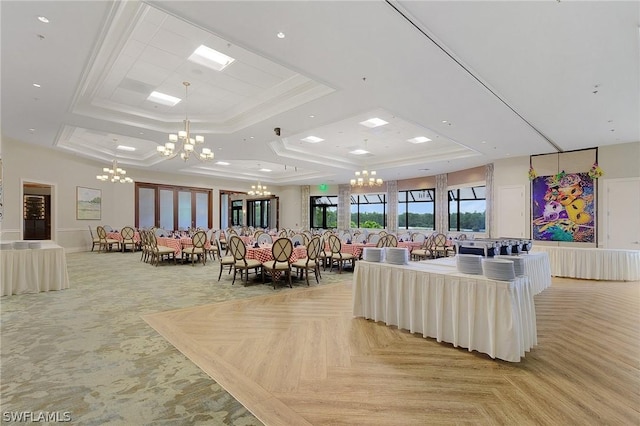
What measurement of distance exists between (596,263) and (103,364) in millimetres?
9338

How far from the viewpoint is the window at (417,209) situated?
45.8 ft

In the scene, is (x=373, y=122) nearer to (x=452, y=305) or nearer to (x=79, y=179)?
(x=452, y=305)

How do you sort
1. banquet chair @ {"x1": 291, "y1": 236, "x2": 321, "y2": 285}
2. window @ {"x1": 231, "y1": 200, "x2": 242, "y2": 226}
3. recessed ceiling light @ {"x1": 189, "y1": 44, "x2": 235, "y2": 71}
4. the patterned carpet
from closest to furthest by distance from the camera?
the patterned carpet < recessed ceiling light @ {"x1": 189, "y1": 44, "x2": 235, "y2": 71} < banquet chair @ {"x1": 291, "y1": 236, "x2": 321, "y2": 285} < window @ {"x1": 231, "y1": 200, "x2": 242, "y2": 226}

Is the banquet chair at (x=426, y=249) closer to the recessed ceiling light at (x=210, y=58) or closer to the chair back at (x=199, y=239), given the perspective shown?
the chair back at (x=199, y=239)

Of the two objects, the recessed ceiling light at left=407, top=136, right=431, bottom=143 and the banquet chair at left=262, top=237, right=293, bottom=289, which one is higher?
the recessed ceiling light at left=407, top=136, right=431, bottom=143

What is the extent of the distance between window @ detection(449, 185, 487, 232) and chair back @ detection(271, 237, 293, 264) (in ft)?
29.4

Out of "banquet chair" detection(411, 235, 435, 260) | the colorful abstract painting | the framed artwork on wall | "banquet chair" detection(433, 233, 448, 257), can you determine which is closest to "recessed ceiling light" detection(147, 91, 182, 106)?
"banquet chair" detection(411, 235, 435, 260)

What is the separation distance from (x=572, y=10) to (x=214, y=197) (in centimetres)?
1570

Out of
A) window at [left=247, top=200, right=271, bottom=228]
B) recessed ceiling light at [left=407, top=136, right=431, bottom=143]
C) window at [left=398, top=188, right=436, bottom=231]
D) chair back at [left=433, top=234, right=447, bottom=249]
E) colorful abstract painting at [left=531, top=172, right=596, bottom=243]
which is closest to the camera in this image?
colorful abstract painting at [left=531, top=172, right=596, bottom=243]

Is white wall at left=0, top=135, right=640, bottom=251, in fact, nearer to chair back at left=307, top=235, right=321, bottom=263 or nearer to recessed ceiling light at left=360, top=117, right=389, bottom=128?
recessed ceiling light at left=360, top=117, right=389, bottom=128

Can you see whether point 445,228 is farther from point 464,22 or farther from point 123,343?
point 123,343

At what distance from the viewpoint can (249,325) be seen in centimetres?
398

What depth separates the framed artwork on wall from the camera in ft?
39.0

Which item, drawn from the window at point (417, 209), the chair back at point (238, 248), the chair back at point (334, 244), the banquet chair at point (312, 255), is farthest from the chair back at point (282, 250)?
the window at point (417, 209)
